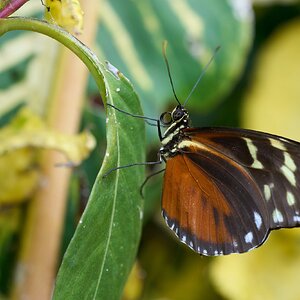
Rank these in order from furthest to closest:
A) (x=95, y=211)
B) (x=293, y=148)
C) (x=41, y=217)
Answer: (x=41, y=217) → (x=293, y=148) → (x=95, y=211)

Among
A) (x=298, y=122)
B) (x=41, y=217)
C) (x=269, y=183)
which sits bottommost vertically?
(x=41, y=217)

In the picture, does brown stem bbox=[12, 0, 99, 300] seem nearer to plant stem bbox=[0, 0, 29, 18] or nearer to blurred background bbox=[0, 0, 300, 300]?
blurred background bbox=[0, 0, 300, 300]

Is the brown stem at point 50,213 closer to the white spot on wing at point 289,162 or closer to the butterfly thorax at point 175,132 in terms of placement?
the butterfly thorax at point 175,132

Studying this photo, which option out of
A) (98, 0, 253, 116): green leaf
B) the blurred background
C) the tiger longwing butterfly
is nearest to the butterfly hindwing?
the tiger longwing butterfly

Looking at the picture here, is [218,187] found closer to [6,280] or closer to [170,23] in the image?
[6,280]

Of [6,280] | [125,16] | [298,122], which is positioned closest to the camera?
[6,280]

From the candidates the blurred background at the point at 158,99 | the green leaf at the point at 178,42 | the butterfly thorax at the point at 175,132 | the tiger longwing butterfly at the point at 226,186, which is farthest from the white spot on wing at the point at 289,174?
the green leaf at the point at 178,42

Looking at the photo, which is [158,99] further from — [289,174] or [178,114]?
[289,174]

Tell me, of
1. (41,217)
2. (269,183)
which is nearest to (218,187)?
(269,183)
